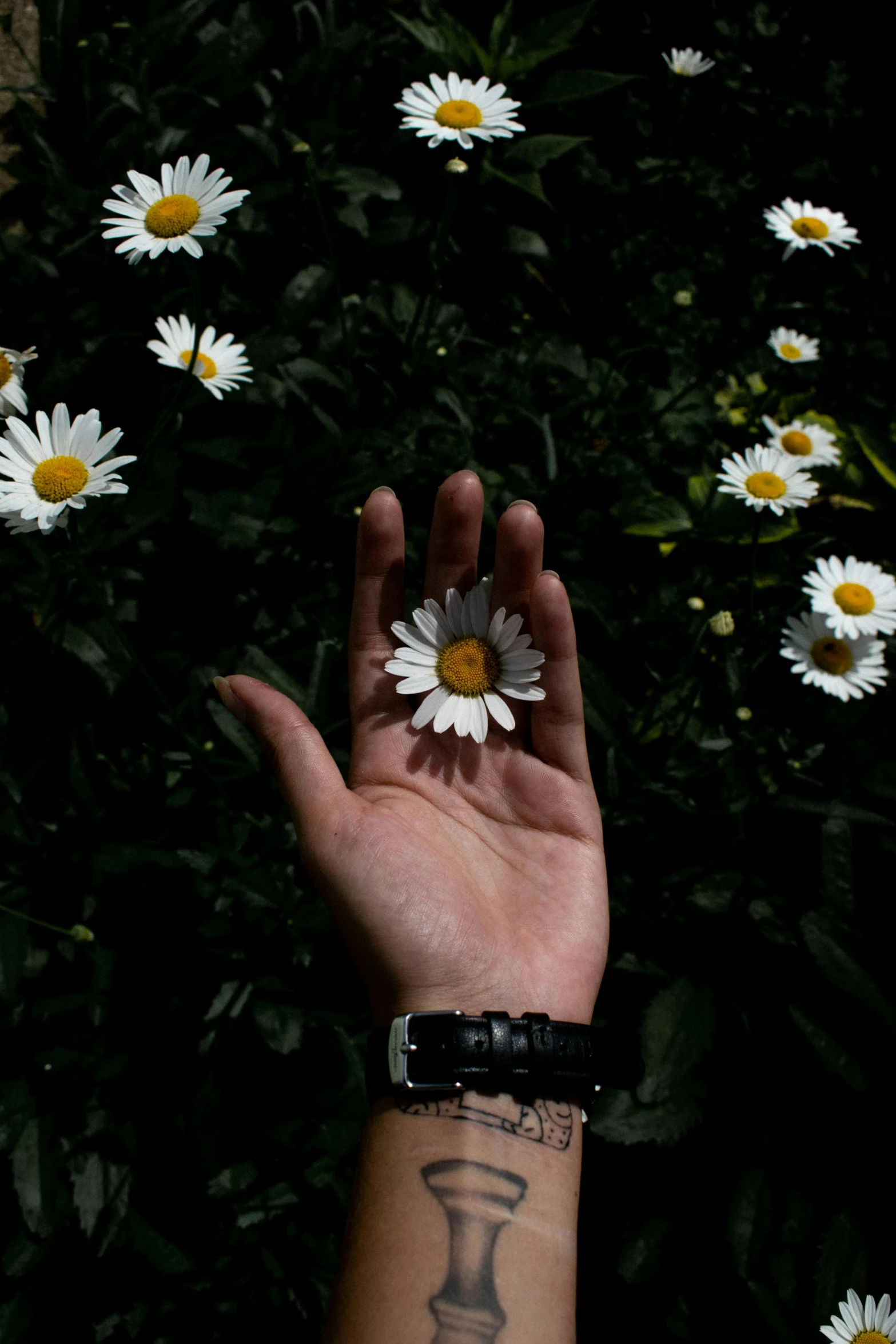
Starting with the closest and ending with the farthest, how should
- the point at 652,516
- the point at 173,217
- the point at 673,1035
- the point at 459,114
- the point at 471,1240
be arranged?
the point at 471,1240, the point at 173,217, the point at 673,1035, the point at 459,114, the point at 652,516

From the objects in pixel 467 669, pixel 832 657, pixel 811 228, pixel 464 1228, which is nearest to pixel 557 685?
pixel 467 669

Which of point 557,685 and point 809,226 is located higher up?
point 809,226

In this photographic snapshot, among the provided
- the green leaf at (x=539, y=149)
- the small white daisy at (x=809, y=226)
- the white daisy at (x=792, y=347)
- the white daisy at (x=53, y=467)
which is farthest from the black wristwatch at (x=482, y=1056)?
the green leaf at (x=539, y=149)

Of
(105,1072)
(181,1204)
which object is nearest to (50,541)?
(105,1072)

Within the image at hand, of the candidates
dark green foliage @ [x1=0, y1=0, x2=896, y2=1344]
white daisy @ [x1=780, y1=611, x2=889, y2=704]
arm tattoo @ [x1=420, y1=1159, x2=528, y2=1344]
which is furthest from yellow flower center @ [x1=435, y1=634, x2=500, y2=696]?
white daisy @ [x1=780, y1=611, x2=889, y2=704]

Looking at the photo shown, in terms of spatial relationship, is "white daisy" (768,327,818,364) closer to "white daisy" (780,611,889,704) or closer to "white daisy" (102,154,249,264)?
"white daisy" (780,611,889,704)

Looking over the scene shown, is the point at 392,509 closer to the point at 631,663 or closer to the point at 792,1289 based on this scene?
the point at 631,663

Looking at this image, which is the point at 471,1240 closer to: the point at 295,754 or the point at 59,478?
the point at 295,754
